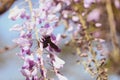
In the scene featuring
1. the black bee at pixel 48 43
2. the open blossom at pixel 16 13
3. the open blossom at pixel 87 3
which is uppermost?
the open blossom at pixel 87 3

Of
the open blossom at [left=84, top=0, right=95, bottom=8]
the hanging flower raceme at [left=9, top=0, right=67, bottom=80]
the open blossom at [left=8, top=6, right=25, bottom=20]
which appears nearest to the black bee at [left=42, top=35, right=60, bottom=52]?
the hanging flower raceme at [left=9, top=0, right=67, bottom=80]

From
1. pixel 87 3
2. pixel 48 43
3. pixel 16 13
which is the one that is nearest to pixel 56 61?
pixel 48 43

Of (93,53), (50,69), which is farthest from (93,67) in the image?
(50,69)

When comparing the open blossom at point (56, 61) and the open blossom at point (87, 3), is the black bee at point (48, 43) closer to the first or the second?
the open blossom at point (56, 61)

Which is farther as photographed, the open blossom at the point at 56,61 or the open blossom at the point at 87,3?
the open blossom at the point at 87,3

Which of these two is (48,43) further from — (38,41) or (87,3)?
(87,3)

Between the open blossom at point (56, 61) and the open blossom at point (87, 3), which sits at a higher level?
the open blossom at point (87, 3)

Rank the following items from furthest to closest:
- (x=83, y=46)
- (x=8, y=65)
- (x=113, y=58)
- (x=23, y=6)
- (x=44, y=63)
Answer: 1. (x=8, y=65)
2. (x=113, y=58)
3. (x=83, y=46)
4. (x=23, y=6)
5. (x=44, y=63)

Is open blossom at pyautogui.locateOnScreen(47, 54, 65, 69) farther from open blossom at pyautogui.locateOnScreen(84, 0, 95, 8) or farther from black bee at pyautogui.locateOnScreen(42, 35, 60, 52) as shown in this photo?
open blossom at pyautogui.locateOnScreen(84, 0, 95, 8)

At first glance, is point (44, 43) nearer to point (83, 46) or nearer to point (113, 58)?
point (83, 46)

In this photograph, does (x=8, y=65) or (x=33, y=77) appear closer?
(x=33, y=77)

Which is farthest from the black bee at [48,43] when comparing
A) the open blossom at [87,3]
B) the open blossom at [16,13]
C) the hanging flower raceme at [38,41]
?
the open blossom at [87,3]
